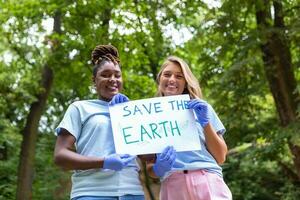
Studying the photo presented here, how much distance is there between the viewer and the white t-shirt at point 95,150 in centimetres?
247

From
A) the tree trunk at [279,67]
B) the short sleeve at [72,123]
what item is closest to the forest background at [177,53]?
the tree trunk at [279,67]

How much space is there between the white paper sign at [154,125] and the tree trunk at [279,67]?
4621 mm

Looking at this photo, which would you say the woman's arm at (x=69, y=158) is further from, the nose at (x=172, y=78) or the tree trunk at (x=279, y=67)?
the tree trunk at (x=279, y=67)

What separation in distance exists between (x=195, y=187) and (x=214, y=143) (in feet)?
0.93

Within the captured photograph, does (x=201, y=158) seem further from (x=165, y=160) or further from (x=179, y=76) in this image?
(x=179, y=76)

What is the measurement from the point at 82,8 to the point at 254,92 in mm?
3532

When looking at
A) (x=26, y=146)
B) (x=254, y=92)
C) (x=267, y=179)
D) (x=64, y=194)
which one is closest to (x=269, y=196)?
(x=267, y=179)

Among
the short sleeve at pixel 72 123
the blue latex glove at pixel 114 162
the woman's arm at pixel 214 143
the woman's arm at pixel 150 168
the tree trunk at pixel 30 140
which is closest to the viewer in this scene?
the blue latex glove at pixel 114 162

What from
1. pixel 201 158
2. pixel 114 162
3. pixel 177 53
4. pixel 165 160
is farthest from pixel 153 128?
pixel 177 53

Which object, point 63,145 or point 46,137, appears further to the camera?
point 46,137

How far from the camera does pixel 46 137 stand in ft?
40.5

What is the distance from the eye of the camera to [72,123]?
100.0 inches

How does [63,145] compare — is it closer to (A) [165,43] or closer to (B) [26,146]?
(B) [26,146]

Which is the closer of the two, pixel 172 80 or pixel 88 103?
pixel 88 103
